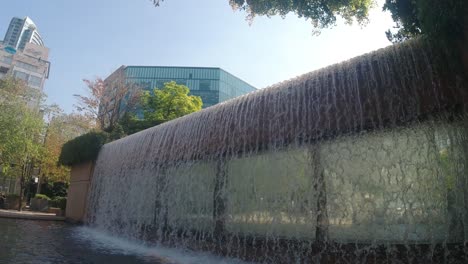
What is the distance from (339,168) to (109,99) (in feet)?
77.3

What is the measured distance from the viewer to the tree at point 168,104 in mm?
25203

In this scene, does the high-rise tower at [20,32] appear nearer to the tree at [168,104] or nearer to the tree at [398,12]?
the tree at [168,104]

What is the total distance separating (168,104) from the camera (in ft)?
83.5

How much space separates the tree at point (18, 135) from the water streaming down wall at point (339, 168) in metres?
Result: 15.6

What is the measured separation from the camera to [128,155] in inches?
412

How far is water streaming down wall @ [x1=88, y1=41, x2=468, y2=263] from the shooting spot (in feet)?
13.8

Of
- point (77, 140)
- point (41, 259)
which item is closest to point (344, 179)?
point (41, 259)

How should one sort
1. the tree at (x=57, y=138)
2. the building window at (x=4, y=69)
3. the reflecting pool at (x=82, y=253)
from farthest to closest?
the building window at (x=4, y=69) → the tree at (x=57, y=138) → the reflecting pool at (x=82, y=253)

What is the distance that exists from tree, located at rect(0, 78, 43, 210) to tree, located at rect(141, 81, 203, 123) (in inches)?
272

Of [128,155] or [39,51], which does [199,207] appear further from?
[39,51]

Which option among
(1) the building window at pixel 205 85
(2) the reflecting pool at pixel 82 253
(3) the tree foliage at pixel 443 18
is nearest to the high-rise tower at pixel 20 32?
(1) the building window at pixel 205 85

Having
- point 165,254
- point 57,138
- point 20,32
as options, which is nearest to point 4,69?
point 57,138

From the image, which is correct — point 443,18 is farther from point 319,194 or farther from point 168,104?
point 168,104

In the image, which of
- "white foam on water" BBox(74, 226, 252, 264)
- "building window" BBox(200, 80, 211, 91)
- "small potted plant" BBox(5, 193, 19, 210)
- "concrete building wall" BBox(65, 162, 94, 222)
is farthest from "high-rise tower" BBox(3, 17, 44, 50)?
"white foam on water" BBox(74, 226, 252, 264)
